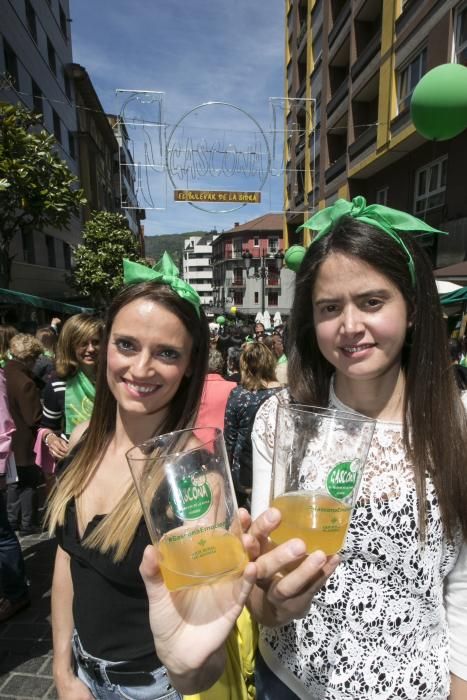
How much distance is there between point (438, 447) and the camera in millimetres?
1244

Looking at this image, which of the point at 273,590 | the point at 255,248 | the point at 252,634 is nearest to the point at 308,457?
the point at 273,590

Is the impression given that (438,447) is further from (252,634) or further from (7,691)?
(7,691)

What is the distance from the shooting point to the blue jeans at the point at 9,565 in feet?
10.4

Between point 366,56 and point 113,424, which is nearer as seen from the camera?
point 113,424

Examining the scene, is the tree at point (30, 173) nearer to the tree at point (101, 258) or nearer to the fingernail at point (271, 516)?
the fingernail at point (271, 516)

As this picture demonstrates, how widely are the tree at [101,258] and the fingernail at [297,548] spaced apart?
19.1 m

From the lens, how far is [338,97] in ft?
56.7

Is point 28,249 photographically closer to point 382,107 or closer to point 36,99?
point 36,99

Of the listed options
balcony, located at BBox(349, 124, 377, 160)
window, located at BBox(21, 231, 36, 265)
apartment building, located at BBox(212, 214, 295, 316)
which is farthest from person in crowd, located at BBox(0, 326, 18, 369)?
apartment building, located at BBox(212, 214, 295, 316)

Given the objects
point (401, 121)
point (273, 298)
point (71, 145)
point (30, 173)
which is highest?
point (71, 145)

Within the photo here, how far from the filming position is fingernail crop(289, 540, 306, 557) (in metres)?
0.90

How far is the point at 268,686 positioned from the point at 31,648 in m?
2.37

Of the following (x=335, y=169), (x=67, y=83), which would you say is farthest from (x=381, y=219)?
(x=67, y=83)

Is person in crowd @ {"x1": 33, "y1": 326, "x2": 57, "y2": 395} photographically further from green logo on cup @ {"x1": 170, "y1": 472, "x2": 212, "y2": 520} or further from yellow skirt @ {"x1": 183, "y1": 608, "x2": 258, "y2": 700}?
green logo on cup @ {"x1": 170, "y1": 472, "x2": 212, "y2": 520}
